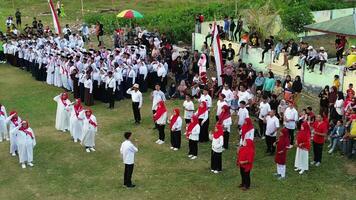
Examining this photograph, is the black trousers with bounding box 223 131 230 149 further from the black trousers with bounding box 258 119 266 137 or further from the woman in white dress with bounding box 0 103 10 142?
the woman in white dress with bounding box 0 103 10 142

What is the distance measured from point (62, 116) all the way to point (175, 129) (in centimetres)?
389

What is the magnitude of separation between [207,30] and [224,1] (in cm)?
1319

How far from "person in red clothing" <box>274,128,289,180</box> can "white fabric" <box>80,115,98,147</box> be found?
5.17m

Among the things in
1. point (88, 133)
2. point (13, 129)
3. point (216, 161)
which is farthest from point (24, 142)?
point (216, 161)

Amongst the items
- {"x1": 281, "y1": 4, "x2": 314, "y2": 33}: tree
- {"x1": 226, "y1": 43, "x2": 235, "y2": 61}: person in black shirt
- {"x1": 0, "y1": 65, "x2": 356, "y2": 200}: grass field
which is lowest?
{"x1": 0, "y1": 65, "x2": 356, "y2": 200}: grass field

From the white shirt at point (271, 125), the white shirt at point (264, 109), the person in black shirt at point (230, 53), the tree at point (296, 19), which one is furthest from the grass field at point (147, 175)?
the tree at point (296, 19)

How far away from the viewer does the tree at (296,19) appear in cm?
2936

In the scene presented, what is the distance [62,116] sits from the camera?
17344 millimetres

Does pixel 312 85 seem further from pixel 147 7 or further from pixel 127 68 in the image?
pixel 147 7

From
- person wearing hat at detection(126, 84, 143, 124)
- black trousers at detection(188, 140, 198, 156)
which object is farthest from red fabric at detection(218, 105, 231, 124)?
person wearing hat at detection(126, 84, 143, 124)

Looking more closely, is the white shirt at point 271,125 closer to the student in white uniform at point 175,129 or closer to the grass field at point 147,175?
the grass field at point 147,175

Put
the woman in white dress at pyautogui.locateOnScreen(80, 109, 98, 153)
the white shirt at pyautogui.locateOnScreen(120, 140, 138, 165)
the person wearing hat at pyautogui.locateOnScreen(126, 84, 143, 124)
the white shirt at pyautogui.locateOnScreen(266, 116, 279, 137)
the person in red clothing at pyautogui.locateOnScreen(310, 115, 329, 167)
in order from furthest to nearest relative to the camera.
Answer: the person wearing hat at pyautogui.locateOnScreen(126, 84, 143, 124)
the woman in white dress at pyautogui.locateOnScreen(80, 109, 98, 153)
the white shirt at pyautogui.locateOnScreen(266, 116, 279, 137)
the person in red clothing at pyautogui.locateOnScreen(310, 115, 329, 167)
the white shirt at pyautogui.locateOnScreen(120, 140, 138, 165)

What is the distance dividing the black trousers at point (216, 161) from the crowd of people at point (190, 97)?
26mm

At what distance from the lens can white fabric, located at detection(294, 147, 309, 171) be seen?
46.4 ft
